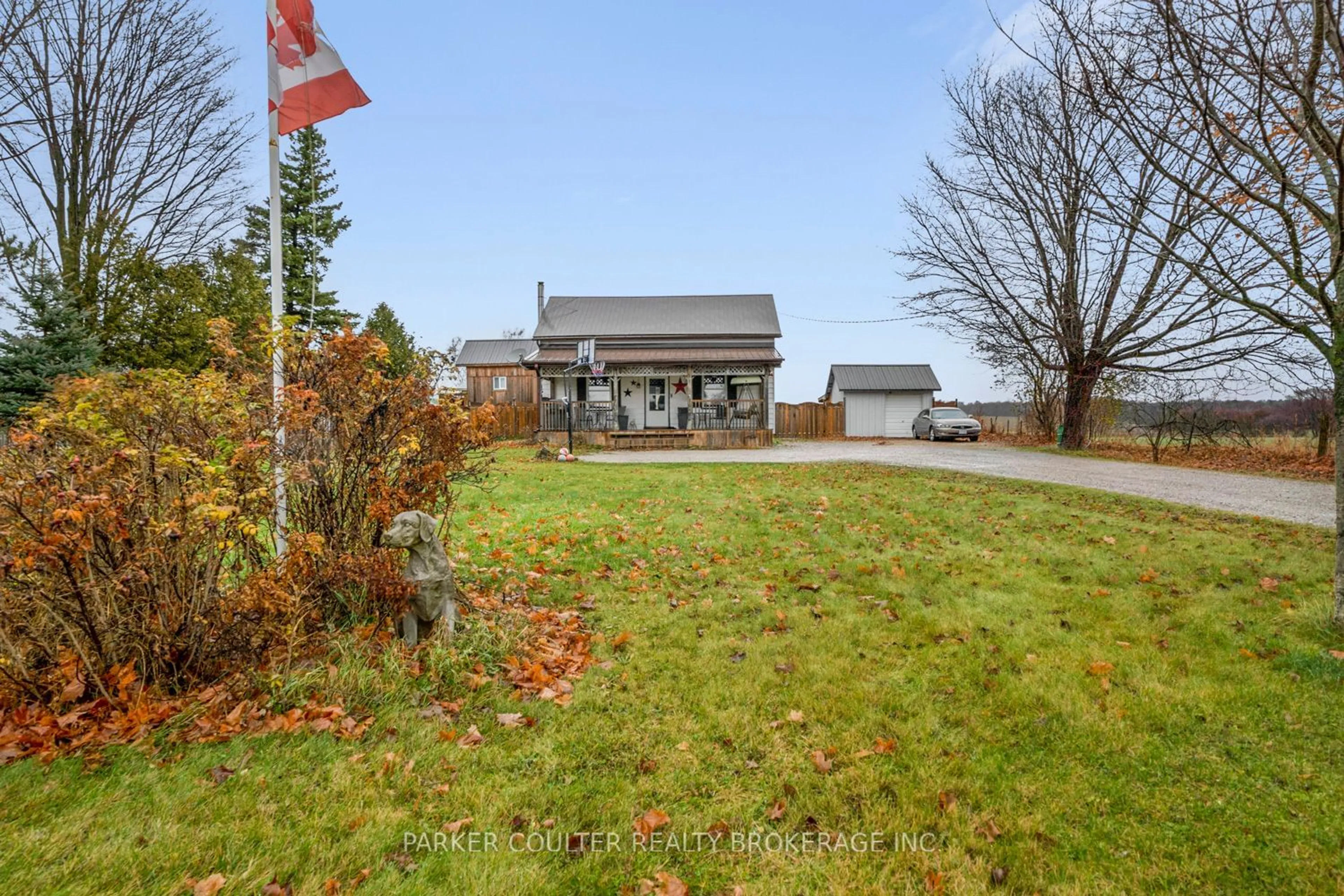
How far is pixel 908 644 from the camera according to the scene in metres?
4.05

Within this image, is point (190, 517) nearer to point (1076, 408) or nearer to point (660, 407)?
point (1076, 408)

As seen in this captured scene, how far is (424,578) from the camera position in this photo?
145 inches

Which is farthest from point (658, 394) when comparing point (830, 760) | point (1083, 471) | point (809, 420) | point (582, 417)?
point (830, 760)

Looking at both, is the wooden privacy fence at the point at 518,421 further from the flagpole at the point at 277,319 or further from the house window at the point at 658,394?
the flagpole at the point at 277,319

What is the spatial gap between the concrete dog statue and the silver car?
93.0 ft

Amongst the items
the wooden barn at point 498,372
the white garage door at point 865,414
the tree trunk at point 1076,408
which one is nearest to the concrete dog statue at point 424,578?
the tree trunk at point 1076,408

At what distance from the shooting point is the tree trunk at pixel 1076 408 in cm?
1884

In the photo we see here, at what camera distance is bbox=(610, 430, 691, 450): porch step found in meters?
21.5

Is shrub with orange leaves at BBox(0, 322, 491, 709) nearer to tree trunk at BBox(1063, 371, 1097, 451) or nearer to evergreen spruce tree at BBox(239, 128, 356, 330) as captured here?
tree trunk at BBox(1063, 371, 1097, 451)

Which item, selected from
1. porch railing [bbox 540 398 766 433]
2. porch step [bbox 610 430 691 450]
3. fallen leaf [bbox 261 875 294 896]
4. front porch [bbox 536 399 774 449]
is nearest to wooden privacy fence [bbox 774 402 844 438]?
front porch [bbox 536 399 774 449]

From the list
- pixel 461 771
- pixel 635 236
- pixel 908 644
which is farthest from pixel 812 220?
pixel 461 771

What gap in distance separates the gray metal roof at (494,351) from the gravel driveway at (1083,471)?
59.2ft

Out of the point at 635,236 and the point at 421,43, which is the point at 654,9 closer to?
the point at 421,43

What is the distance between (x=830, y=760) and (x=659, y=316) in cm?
2690
